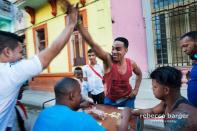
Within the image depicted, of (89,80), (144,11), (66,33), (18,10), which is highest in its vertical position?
(18,10)

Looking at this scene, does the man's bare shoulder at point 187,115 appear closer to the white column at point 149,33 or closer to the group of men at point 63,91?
the group of men at point 63,91

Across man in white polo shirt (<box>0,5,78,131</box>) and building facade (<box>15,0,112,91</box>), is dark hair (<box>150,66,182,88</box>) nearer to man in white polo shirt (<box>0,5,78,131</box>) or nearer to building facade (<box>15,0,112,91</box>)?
man in white polo shirt (<box>0,5,78,131</box>)

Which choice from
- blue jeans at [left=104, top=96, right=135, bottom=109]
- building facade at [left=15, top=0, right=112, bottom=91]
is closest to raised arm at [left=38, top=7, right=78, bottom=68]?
blue jeans at [left=104, top=96, right=135, bottom=109]

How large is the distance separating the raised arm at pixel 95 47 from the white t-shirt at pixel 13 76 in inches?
39.8

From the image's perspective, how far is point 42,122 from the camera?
189 centimetres

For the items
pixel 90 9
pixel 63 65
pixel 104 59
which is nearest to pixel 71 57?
pixel 63 65

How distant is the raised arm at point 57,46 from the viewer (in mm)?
2049

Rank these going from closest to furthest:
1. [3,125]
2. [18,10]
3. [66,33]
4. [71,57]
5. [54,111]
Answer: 1. [54,111]
2. [3,125]
3. [66,33]
4. [71,57]
5. [18,10]

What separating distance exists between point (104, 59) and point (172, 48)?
453cm

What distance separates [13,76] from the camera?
195cm

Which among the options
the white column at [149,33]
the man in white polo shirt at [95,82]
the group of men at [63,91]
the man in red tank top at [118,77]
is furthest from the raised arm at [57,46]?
the white column at [149,33]

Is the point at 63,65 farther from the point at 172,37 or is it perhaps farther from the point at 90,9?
the point at 172,37

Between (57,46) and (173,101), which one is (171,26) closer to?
(173,101)

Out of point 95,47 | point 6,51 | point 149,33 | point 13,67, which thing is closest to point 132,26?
point 149,33
